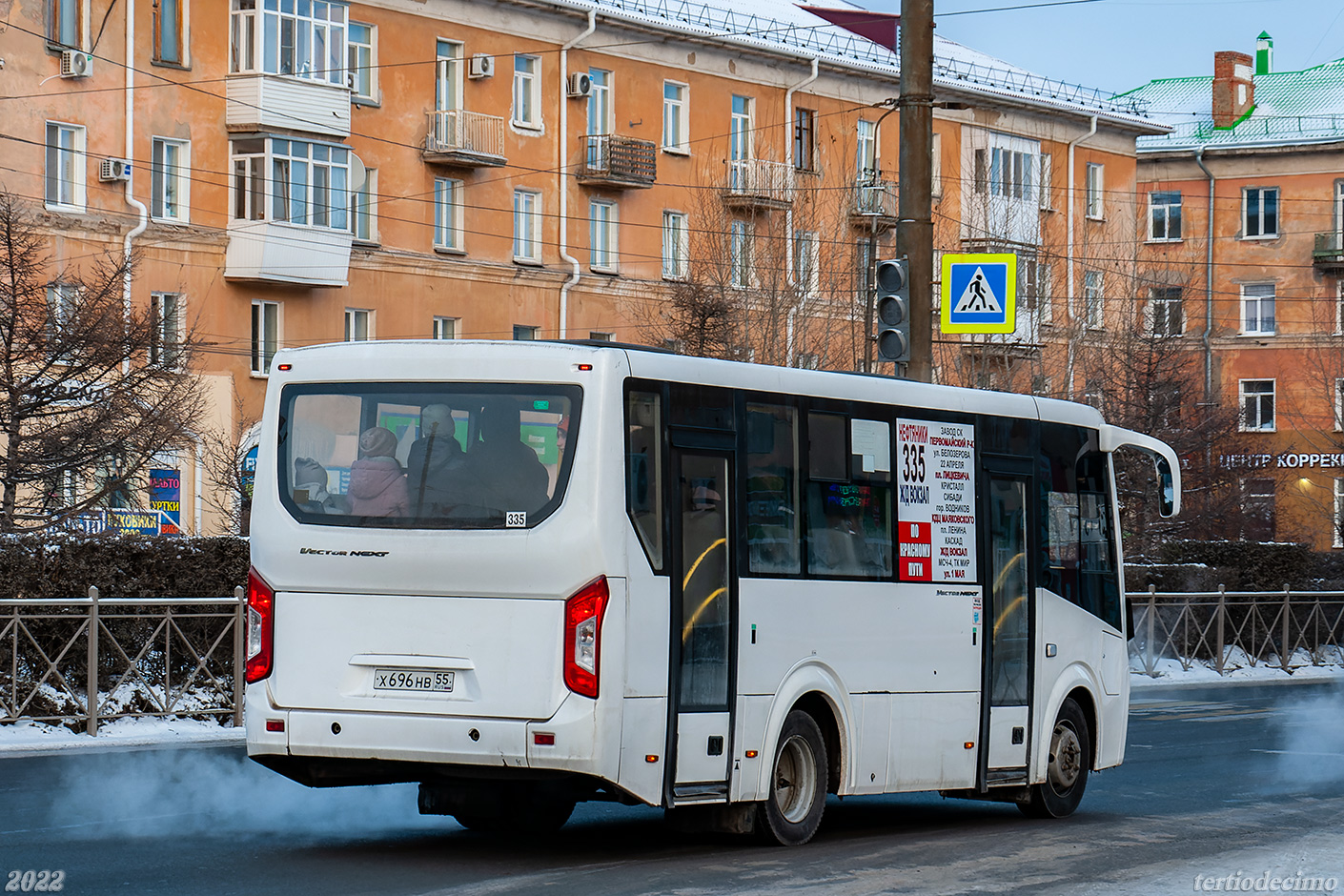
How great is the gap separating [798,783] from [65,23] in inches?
1327

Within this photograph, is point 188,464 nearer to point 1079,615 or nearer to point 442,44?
point 442,44

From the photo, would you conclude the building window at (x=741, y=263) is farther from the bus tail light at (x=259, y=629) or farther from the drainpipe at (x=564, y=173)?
the bus tail light at (x=259, y=629)

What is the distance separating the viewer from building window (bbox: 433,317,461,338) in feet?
156

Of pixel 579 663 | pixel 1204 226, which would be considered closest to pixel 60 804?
pixel 579 663

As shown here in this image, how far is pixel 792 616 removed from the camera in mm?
11383

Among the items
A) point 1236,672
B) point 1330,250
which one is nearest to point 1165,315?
point 1236,672

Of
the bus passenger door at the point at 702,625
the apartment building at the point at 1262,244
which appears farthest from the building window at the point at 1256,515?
the bus passenger door at the point at 702,625

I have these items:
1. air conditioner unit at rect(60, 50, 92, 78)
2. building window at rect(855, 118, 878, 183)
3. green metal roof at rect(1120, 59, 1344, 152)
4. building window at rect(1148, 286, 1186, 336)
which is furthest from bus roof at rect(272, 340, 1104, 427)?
green metal roof at rect(1120, 59, 1344, 152)

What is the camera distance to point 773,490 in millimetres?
11344

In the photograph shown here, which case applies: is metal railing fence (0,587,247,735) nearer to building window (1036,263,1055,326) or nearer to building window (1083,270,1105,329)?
building window (1036,263,1055,326)

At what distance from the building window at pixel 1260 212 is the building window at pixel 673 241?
27935 mm

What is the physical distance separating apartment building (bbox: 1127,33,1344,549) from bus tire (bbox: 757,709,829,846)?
5902cm

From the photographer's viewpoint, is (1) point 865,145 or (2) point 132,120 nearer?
(2) point 132,120

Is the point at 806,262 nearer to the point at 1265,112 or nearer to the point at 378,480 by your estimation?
the point at 1265,112
